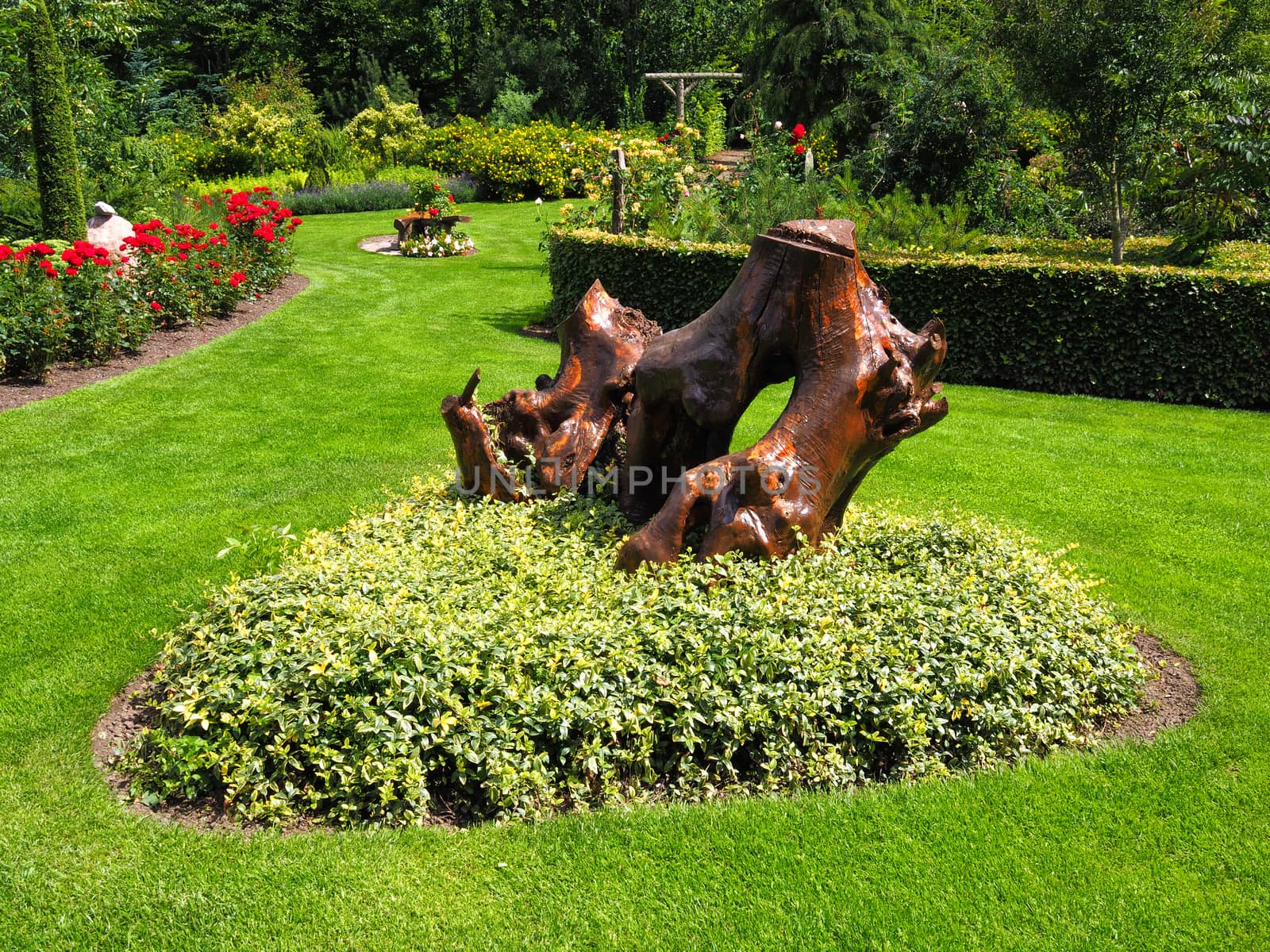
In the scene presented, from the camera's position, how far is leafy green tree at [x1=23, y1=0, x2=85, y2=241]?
42.9 ft

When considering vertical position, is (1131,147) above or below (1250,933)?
above

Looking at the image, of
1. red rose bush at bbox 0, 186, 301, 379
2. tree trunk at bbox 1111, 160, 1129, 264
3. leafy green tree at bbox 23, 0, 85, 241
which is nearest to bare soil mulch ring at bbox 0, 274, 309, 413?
red rose bush at bbox 0, 186, 301, 379

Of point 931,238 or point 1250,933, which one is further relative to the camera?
point 931,238

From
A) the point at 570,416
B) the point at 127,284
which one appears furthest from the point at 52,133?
the point at 570,416

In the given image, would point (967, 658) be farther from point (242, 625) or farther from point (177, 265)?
point (177, 265)

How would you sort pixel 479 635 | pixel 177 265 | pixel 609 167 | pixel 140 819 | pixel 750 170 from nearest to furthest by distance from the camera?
Result: 1. pixel 140 819
2. pixel 479 635
3. pixel 177 265
4. pixel 609 167
5. pixel 750 170

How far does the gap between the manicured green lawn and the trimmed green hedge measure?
2.93 m

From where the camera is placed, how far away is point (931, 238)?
13344mm

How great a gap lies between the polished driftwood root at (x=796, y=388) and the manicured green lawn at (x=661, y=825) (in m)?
1.52

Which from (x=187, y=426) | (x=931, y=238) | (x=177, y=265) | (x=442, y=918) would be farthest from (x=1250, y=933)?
(x=177, y=265)

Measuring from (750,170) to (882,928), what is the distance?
15.0 meters

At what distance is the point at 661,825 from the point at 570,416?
318cm

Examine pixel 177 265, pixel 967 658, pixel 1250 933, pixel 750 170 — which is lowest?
pixel 1250 933

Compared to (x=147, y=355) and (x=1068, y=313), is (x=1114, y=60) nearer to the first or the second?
(x=1068, y=313)
